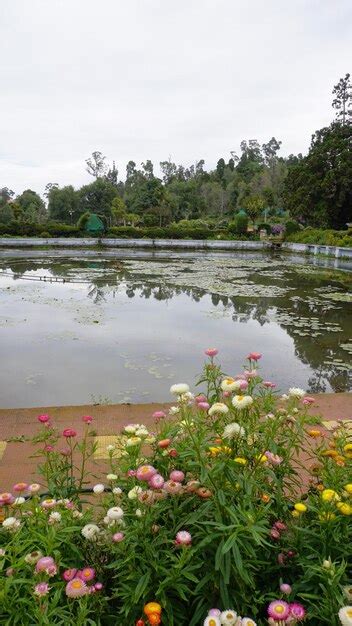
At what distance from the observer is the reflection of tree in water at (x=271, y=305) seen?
5477mm

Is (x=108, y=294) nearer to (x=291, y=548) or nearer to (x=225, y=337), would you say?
(x=225, y=337)

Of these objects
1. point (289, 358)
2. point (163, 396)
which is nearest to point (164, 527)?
point (163, 396)

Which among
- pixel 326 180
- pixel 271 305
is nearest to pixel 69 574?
pixel 271 305

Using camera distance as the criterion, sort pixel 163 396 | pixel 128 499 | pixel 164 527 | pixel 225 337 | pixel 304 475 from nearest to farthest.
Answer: pixel 164 527 < pixel 128 499 < pixel 304 475 < pixel 163 396 < pixel 225 337

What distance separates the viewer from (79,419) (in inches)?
139

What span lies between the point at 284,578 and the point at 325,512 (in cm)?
27

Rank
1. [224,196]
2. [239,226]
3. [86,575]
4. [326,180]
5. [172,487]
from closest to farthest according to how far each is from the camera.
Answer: [86,575], [172,487], [326,180], [239,226], [224,196]

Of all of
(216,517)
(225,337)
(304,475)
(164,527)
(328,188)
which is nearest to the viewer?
(216,517)

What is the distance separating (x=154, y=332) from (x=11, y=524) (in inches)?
220

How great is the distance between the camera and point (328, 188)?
24.1m

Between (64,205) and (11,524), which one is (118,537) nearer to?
(11,524)

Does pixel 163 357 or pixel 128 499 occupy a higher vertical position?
pixel 128 499

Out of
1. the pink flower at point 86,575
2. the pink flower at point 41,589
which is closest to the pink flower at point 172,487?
the pink flower at point 86,575

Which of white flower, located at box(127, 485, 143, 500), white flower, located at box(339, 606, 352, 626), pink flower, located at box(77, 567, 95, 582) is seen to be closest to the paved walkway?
white flower, located at box(127, 485, 143, 500)
